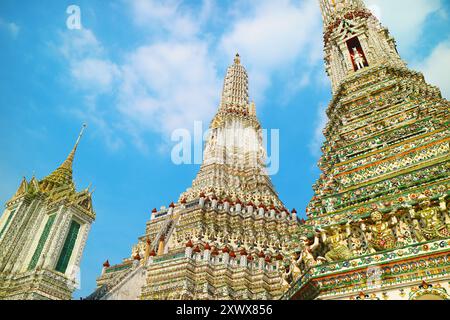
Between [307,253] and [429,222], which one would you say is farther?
[307,253]

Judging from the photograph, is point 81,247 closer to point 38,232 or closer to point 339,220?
point 38,232

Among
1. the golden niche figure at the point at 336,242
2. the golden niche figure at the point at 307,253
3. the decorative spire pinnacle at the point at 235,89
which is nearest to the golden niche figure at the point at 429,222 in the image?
the golden niche figure at the point at 336,242

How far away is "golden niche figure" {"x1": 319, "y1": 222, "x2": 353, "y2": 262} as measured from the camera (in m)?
7.26

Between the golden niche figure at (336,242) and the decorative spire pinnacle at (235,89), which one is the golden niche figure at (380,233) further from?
the decorative spire pinnacle at (235,89)

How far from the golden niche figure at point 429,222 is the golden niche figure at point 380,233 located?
414 millimetres

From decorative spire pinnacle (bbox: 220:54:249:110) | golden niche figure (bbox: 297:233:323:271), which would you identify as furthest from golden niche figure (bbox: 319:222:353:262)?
decorative spire pinnacle (bbox: 220:54:249:110)

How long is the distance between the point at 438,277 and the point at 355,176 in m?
3.67

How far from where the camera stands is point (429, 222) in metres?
6.81

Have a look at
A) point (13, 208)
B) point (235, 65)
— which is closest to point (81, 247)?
point (13, 208)

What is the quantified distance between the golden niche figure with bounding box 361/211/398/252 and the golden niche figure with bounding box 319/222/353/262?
0.42 m

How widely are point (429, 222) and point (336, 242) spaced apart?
71.5 inches

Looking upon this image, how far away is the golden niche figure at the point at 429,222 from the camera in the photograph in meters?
6.52

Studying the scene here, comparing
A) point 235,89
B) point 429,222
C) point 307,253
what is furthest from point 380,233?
point 235,89

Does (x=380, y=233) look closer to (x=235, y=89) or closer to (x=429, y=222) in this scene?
(x=429, y=222)
